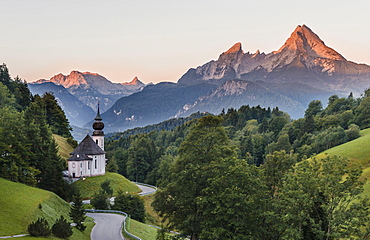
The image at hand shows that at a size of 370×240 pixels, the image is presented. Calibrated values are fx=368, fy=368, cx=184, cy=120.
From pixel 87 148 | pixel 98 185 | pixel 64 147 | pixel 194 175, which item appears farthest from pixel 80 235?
pixel 64 147

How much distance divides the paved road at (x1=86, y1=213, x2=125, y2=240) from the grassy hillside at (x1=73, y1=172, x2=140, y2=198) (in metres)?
18.5

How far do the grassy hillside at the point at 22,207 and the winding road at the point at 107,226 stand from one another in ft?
14.0

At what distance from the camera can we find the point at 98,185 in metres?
73.6

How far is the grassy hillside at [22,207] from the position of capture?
101ft

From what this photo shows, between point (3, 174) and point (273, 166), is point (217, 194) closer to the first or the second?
point (273, 166)

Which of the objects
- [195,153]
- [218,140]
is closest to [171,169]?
[195,153]

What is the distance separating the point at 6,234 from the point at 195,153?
56.1ft

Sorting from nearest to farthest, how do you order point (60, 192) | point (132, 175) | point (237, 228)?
1. point (237, 228)
2. point (60, 192)
3. point (132, 175)

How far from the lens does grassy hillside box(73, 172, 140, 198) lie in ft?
232

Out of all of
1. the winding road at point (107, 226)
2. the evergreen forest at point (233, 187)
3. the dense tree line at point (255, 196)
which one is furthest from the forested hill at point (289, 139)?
the dense tree line at point (255, 196)

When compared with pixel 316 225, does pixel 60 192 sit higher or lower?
lower

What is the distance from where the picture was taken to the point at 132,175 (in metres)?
117

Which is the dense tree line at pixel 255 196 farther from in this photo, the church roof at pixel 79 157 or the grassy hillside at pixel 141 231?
the church roof at pixel 79 157

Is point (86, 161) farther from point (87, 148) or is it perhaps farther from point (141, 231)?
point (141, 231)
